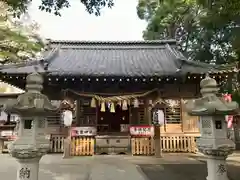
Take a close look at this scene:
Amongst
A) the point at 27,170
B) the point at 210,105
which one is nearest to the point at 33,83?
the point at 27,170

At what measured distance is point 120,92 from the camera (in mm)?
12438

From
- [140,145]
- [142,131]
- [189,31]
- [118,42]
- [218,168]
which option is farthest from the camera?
[189,31]

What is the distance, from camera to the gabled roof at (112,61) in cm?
1147

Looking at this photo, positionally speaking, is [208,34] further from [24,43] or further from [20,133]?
[20,133]

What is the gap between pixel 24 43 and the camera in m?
21.1

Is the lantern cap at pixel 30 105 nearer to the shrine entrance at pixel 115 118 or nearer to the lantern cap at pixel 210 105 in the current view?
the lantern cap at pixel 210 105

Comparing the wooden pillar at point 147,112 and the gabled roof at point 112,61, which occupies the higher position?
the gabled roof at point 112,61

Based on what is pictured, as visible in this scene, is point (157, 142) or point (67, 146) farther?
point (157, 142)

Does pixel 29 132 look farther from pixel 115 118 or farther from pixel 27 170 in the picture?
pixel 115 118

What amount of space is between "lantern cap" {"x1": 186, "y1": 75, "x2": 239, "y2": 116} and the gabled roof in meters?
5.29

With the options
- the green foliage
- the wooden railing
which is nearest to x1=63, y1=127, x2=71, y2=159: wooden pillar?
the wooden railing

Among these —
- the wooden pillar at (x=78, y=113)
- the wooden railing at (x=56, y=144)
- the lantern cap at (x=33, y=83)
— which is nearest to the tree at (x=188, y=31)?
the wooden pillar at (x=78, y=113)

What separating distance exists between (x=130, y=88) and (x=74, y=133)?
382cm

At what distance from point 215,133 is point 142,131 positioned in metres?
7.23
